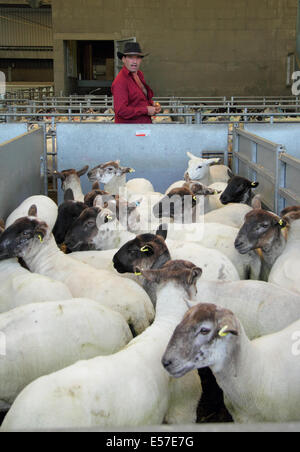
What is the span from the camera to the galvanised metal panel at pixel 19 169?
13.8 ft

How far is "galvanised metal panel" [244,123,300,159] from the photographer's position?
575 centimetres

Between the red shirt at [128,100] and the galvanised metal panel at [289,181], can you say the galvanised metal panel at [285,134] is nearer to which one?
the red shirt at [128,100]

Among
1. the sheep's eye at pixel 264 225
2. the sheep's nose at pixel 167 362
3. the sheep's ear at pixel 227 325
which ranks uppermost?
the sheep's eye at pixel 264 225

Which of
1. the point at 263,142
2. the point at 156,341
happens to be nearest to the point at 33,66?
the point at 263,142

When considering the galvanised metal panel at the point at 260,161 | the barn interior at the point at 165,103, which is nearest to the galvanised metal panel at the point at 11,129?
the barn interior at the point at 165,103

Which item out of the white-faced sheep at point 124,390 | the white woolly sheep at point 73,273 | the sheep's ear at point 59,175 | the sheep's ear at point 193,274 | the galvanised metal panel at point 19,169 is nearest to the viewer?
the white-faced sheep at point 124,390

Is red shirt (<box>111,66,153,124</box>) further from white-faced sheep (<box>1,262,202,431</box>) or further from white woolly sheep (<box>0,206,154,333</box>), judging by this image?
white-faced sheep (<box>1,262,202,431</box>)

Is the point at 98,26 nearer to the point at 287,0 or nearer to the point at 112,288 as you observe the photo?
the point at 287,0

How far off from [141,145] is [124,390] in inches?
175

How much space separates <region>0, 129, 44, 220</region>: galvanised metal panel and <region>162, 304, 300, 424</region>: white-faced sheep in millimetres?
2490

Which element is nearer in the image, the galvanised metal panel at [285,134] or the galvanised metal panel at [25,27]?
the galvanised metal panel at [285,134]

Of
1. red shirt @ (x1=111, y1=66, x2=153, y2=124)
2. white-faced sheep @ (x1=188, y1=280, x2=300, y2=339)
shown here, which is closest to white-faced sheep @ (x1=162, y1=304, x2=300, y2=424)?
white-faced sheep @ (x1=188, y1=280, x2=300, y2=339)

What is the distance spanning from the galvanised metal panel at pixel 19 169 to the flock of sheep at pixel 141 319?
215 millimetres

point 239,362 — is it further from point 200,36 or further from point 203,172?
point 200,36
